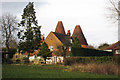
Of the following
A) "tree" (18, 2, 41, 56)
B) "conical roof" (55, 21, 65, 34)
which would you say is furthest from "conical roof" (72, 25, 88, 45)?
"tree" (18, 2, 41, 56)

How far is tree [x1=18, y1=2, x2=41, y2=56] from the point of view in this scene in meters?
38.4

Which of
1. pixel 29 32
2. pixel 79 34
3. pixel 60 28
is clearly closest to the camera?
pixel 29 32

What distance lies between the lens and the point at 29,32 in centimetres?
3872

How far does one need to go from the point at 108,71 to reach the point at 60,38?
3473 cm

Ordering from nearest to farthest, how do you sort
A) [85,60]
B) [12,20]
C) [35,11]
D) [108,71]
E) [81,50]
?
1. [108,71]
2. [85,60]
3. [81,50]
4. [35,11]
5. [12,20]

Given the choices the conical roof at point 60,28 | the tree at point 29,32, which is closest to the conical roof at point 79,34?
the conical roof at point 60,28

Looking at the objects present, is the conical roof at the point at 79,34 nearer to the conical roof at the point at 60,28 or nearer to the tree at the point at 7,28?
the conical roof at the point at 60,28

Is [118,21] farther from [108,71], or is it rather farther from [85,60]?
[108,71]

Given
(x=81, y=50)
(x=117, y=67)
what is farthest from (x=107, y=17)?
(x=117, y=67)

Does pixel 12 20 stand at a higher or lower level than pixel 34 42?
higher

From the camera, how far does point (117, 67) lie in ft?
48.2

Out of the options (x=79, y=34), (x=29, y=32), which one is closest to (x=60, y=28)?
(x=79, y=34)

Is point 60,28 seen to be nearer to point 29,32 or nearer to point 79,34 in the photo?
point 79,34

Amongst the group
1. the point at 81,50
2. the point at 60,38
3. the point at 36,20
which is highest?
the point at 36,20
